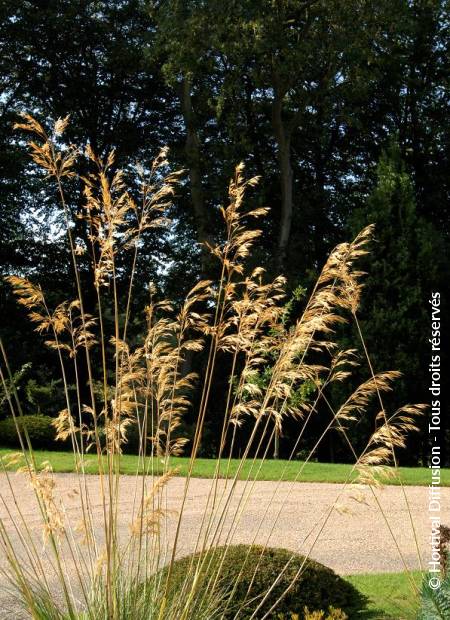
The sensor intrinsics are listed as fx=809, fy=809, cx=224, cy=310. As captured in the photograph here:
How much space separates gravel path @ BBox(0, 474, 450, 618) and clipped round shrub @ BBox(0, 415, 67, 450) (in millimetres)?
3898

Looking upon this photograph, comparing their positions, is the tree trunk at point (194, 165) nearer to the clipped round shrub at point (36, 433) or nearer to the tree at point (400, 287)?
the tree at point (400, 287)

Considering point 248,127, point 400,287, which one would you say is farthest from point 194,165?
point 400,287

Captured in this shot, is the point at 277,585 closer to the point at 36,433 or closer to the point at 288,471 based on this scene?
the point at 288,471

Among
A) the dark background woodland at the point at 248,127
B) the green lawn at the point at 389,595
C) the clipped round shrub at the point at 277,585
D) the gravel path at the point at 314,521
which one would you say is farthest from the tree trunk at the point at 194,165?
the clipped round shrub at the point at 277,585

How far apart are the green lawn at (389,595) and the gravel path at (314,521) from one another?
0.24 meters

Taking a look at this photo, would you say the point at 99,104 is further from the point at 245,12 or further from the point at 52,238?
the point at 245,12

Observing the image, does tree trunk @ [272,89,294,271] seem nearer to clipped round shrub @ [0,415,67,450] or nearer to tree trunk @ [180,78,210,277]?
tree trunk @ [180,78,210,277]

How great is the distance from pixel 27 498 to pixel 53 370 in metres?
9.74

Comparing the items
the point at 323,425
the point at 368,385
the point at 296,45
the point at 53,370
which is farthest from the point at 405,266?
the point at 368,385

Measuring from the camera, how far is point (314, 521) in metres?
6.68

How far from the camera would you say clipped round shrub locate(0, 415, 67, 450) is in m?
13.0

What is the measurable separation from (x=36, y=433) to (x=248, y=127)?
8.63 meters

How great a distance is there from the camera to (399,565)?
551 centimetres

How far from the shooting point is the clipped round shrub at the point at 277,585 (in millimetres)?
3539
